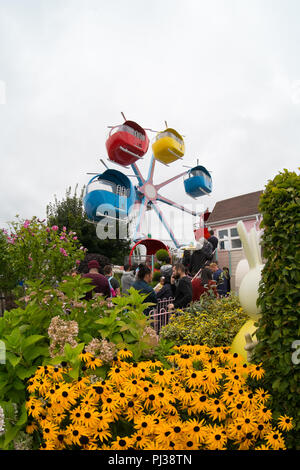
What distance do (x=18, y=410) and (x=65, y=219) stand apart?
18392mm

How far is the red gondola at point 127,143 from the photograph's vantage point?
54.3 feet

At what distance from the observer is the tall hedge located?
2.06m

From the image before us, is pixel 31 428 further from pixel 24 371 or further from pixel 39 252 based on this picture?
pixel 39 252

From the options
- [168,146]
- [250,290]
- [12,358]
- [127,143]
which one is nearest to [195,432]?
[12,358]

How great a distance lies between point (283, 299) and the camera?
2123 mm

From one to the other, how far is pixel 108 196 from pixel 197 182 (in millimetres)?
8453

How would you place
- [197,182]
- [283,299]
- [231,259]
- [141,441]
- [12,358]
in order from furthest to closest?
[197,182] → [231,259] → [283,299] → [12,358] → [141,441]

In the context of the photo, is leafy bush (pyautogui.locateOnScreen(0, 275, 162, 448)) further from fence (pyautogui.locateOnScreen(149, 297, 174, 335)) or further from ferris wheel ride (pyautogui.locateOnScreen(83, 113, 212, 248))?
ferris wheel ride (pyautogui.locateOnScreen(83, 113, 212, 248))

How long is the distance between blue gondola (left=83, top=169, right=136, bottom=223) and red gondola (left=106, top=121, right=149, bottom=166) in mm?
1006

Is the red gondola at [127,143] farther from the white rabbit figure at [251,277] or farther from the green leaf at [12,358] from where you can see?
the green leaf at [12,358]

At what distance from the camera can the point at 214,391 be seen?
1.82 meters

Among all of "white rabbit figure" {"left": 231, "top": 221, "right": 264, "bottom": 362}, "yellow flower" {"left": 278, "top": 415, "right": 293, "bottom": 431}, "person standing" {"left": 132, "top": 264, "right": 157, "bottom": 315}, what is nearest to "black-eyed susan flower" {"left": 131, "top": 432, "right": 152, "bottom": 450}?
"yellow flower" {"left": 278, "top": 415, "right": 293, "bottom": 431}

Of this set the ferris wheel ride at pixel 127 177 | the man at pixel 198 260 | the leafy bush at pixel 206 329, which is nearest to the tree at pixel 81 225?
the ferris wheel ride at pixel 127 177
